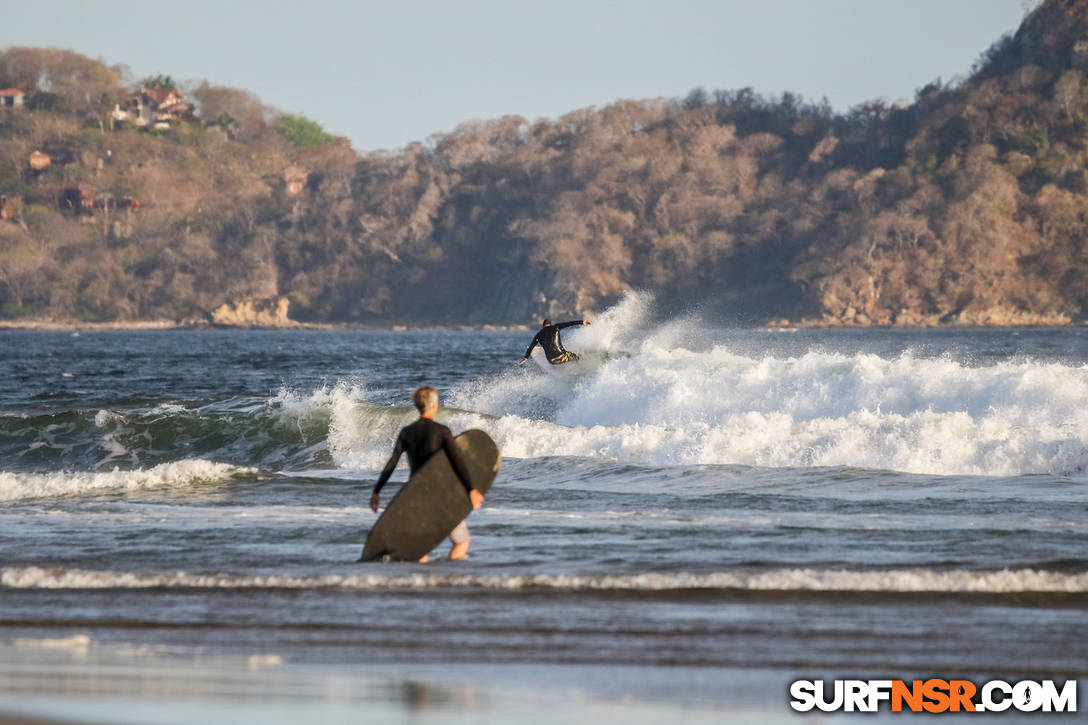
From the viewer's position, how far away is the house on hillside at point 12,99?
169m

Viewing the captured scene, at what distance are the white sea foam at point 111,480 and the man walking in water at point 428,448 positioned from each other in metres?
6.64

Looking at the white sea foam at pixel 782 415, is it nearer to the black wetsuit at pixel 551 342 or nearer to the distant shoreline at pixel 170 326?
the black wetsuit at pixel 551 342

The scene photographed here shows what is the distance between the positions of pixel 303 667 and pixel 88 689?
3.48 feet

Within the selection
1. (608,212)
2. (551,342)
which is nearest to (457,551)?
(551,342)

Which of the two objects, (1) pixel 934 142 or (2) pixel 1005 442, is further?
(1) pixel 934 142

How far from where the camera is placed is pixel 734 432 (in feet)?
57.3

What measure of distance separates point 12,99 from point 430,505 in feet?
585

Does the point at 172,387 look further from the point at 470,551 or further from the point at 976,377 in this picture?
the point at 470,551

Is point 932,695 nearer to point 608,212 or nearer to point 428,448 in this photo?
point 428,448

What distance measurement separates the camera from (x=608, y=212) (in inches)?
4966

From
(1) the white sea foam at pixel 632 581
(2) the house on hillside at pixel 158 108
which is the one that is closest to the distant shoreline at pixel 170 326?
(2) the house on hillside at pixel 158 108

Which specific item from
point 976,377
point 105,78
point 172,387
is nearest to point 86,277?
point 105,78

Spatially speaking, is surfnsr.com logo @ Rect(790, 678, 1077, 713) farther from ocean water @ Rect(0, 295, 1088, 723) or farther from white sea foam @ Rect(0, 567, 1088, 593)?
white sea foam @ Rect(0, 567, 1088, 593)

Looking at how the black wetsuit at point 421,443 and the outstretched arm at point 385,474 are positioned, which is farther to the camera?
the black wetsuit at point 421,443
